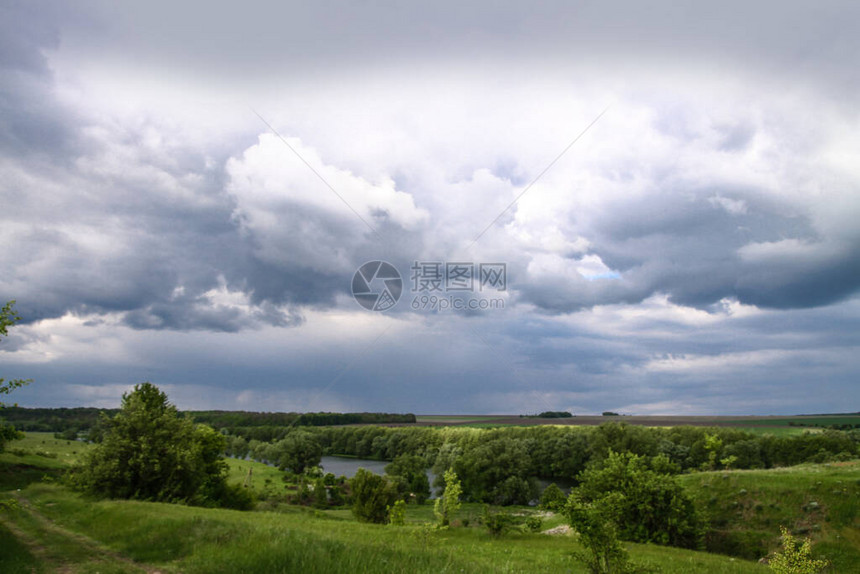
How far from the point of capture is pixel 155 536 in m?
17.2

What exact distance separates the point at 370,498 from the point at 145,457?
25251 mm

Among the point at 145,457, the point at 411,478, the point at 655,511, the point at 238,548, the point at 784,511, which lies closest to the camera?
the point at 238,548

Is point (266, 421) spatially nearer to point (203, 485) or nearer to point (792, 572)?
point (203, 485)

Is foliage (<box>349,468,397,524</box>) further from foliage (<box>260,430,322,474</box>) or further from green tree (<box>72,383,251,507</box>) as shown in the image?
foliage (<box>260,430,322,474</box>)

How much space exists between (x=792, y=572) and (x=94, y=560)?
20.5 metres

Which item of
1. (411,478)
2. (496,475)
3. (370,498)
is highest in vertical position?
(370,498)

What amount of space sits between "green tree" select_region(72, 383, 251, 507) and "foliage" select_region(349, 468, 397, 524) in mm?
17769

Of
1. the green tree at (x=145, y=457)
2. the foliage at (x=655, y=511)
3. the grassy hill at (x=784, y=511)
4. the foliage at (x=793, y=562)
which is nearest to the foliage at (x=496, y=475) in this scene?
the grassy hill at (x=784, y=511)

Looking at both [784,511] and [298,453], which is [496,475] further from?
[784,511]

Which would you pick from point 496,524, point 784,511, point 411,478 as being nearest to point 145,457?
point 496,524

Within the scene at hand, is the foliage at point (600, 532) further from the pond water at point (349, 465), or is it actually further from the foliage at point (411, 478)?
the pond water at point (349, 465)

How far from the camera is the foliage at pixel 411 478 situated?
84.6m

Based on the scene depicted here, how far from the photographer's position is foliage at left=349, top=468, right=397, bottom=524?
1971 inches

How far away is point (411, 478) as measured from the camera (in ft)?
302
